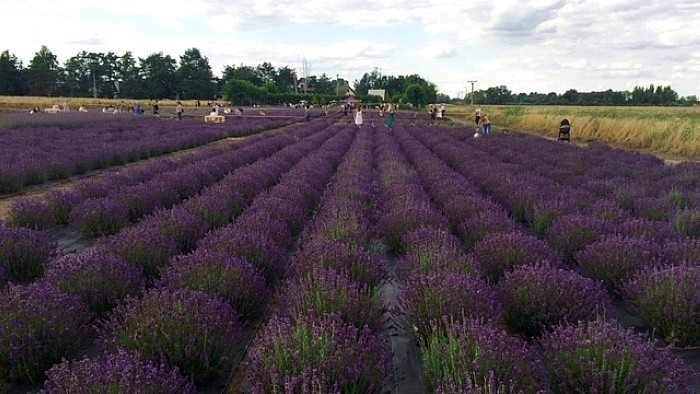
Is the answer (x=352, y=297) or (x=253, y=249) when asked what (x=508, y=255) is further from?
(x=253, y=249)

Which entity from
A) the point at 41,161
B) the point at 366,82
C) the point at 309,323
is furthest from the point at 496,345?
the point at 366,82

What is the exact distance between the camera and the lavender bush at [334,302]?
329cm

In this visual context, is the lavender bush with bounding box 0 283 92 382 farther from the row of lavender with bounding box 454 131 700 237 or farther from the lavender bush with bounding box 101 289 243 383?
the row of lavender with bounding box 454 131 700 237

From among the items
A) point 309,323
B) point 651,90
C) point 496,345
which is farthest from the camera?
point 651,90

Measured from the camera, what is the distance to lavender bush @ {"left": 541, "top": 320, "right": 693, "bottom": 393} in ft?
8.09

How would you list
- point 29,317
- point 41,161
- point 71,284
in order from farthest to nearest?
point 41,161
point 71,284
point 29,317

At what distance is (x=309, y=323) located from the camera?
2.85 m

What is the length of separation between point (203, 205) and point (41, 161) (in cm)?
665

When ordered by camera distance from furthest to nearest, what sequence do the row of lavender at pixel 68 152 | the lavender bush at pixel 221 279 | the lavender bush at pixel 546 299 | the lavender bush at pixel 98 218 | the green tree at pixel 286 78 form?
the green tree at pixel 286 78
the row of lavender at pixel 68 152
the lavender bush at pixel 98 218
the lavender bush at pixel 221 279
the lavender bush at pixel 546 299

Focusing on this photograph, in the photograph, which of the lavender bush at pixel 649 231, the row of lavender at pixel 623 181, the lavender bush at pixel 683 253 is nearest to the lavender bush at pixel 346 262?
the lavender bush at pixel 683 253

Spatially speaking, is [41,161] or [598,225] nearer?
[598,225]

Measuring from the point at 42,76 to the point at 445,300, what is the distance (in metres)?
104

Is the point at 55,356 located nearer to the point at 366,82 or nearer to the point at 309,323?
the point at 309,323

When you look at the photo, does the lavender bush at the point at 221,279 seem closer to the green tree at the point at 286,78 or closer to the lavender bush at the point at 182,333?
the lavender bush at the point at 182,333
